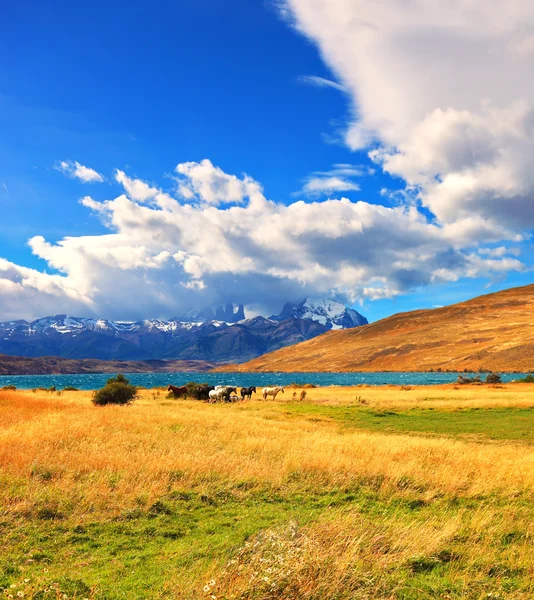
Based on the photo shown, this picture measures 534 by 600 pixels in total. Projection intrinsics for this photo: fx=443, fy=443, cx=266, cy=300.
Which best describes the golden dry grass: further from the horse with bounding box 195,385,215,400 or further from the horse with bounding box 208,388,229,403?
the horse with bounding box 195,385,215,400

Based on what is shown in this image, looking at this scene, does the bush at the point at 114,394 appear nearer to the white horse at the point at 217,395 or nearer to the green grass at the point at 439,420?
the white horse at the point at 217,395

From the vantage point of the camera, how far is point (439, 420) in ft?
110

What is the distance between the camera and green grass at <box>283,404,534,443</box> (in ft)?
89.0

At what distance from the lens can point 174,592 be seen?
632 cm

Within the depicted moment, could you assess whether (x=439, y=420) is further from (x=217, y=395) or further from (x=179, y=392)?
(x=179, y=392)

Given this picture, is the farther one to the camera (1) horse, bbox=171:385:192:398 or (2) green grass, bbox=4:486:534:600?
(1) horse, bbox=171:385:192:398

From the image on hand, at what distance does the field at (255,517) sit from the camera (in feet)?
22.2

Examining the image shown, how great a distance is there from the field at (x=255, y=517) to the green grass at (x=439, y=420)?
30.7 ft

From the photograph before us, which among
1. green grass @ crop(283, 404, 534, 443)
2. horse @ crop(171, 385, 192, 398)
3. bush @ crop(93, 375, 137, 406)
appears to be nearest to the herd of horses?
horse @ crop(171, 385, 192, 398)

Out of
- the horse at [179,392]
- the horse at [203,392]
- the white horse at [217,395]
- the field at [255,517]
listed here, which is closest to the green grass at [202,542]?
the field at [255,517]

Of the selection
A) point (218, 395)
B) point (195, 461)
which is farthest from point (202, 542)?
point (218, 395)

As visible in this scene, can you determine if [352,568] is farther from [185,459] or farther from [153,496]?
[185,459]

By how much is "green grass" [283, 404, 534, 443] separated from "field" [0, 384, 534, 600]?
9360 mm

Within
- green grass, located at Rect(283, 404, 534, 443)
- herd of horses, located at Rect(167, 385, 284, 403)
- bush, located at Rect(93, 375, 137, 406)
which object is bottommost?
green grass, located at Rect(283, 404, 534, 443)
